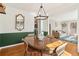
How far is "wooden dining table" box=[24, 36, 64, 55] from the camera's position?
1.53 metres

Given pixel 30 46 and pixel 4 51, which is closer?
pixel 4 51

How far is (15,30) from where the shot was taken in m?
1.53

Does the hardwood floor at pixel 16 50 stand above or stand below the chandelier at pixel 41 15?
below

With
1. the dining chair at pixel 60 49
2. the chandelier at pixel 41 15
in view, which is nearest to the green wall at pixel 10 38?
the chandelier at pixel 41 15

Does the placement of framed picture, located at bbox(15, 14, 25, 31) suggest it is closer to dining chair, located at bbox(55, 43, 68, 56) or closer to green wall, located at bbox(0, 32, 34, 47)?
green wall, located at bbox(0, 32, 34, 47)

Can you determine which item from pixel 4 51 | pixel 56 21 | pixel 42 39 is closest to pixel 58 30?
pixel 56 21

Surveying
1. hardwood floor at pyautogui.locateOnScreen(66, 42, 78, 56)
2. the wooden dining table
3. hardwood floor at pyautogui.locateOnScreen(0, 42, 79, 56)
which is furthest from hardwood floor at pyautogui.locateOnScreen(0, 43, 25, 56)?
hardwood floor at pyautogui.locateOnScreen(66, 42, 78, 56)

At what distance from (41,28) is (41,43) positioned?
0.76 feet

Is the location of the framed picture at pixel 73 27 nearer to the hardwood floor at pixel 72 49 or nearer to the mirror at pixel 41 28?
the hardwood floor at pixel 72 49

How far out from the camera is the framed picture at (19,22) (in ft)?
5.07

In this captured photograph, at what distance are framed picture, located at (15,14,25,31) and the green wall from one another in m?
0.09

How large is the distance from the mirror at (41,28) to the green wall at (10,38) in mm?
172

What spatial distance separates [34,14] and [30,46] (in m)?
0.50

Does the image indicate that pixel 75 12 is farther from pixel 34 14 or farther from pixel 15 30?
pixel 15 30
